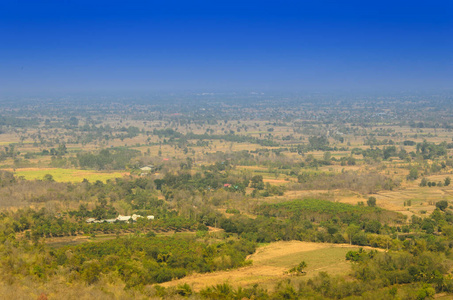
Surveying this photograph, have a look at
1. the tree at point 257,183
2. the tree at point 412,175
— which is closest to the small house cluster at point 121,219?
the tree at point 257,183

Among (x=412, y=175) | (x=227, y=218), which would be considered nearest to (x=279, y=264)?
(x=227, y=218)

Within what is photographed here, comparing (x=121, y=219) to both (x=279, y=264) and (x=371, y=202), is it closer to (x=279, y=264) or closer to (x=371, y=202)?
(x=279, y=264)

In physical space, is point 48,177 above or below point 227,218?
above

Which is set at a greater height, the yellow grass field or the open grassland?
the open grassland

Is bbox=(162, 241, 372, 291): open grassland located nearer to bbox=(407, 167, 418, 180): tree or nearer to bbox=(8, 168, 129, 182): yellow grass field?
bbox=(407, 167, 418, 180): tree

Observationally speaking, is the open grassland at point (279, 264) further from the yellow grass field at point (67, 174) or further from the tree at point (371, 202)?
the yellow grass field at point (67, 174)

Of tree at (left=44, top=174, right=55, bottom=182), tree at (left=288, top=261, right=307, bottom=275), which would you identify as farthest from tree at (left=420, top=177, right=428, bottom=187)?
tree at (left=44, top=174, right=55, bottom=182)
